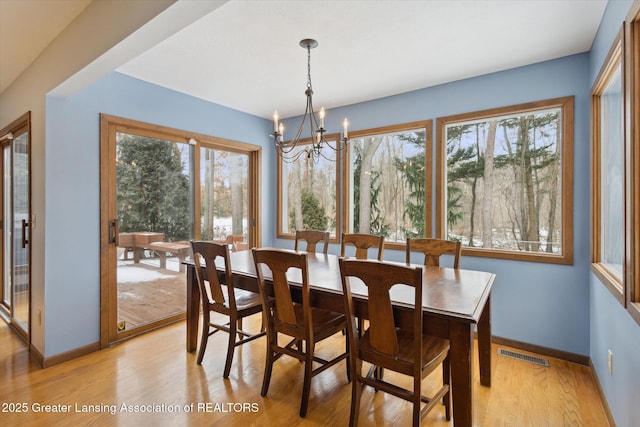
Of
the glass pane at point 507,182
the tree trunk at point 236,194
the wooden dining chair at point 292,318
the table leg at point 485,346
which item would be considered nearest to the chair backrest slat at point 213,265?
the wooden dining chair at point 292,318

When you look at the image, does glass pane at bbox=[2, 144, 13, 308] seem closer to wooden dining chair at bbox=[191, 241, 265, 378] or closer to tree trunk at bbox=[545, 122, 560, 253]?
wooden dining chair at bbox=[191, 241, 265, 378]

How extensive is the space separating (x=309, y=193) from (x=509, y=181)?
247cm

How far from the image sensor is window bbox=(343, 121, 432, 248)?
3576mm

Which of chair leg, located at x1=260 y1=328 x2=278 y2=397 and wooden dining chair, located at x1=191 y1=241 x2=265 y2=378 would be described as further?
wooden dining chair, located at x1=191 y1=241 x2=265 y2=378

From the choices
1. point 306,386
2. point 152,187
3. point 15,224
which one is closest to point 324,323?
point 306,386

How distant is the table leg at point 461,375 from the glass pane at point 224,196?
3116 millimetres

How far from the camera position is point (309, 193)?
4586 mm

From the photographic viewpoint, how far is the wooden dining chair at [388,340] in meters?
1.58

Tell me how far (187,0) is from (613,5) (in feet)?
7.85

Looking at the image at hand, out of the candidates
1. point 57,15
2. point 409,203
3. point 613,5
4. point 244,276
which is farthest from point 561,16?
point 57,15

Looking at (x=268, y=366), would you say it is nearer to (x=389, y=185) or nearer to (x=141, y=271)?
(x=141, y=271)

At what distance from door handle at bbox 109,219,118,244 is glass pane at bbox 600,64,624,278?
389 cm

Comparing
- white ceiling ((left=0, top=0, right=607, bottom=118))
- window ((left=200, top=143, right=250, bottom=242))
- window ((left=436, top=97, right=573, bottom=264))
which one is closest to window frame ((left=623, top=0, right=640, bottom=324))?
white ceiling ((left=0, top=0, right=607, bottom=118))

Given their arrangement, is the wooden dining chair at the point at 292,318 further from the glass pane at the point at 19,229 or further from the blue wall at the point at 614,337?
the glass pane at the point at 19,229
